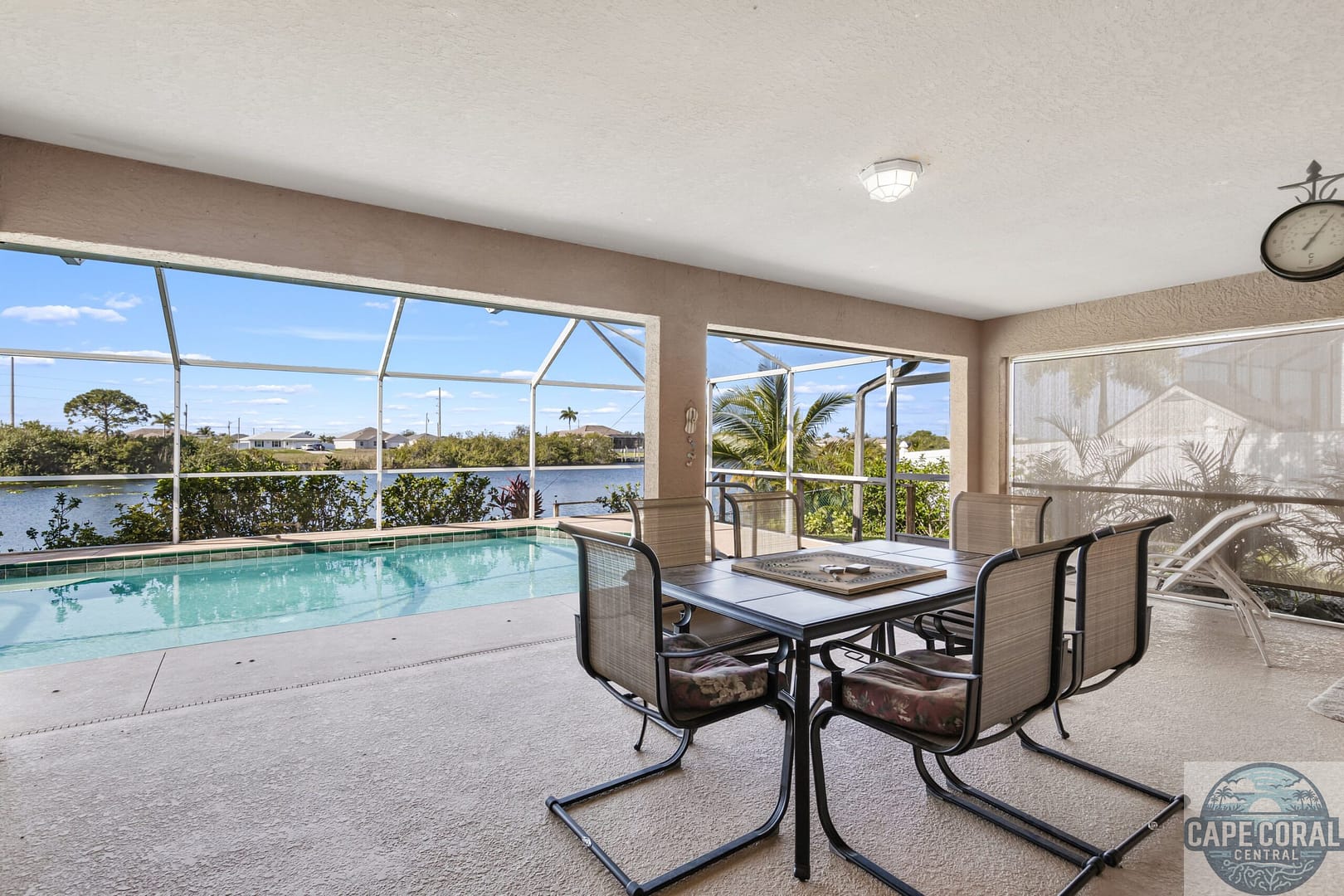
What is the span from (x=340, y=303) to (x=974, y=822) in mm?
9164

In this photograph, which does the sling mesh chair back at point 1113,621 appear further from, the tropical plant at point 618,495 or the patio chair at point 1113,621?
the tropical plant at point 618,495

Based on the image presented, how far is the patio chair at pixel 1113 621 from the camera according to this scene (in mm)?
1909

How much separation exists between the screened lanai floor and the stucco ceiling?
7.74 ft

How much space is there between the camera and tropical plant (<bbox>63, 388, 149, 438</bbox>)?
6.51 m

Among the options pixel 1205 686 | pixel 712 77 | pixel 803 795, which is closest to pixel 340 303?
pixel 712 77

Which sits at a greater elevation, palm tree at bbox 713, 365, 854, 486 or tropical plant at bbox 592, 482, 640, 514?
palm tree at bbox 713, 365, 854, 486

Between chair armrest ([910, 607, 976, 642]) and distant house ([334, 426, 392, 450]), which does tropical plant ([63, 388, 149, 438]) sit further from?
chair armrest ([910, 607, 976, 642])

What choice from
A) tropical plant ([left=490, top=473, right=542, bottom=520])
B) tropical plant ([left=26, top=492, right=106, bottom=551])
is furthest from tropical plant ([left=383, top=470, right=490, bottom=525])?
tropical plant ([left=26, top=492, right=106, bottom=551])

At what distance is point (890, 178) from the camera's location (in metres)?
2.68

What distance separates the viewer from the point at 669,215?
3.36m

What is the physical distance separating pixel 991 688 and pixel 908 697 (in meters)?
0.22

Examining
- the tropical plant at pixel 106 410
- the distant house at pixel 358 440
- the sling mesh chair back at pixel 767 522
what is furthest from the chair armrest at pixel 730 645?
the tropical plant at pixel 106 410

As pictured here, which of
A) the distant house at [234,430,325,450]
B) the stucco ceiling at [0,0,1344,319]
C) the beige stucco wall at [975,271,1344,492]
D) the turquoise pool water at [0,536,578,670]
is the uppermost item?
the stucco ceiling at [0,0,1344,319]

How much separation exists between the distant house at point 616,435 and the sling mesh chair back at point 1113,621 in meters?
8.73
